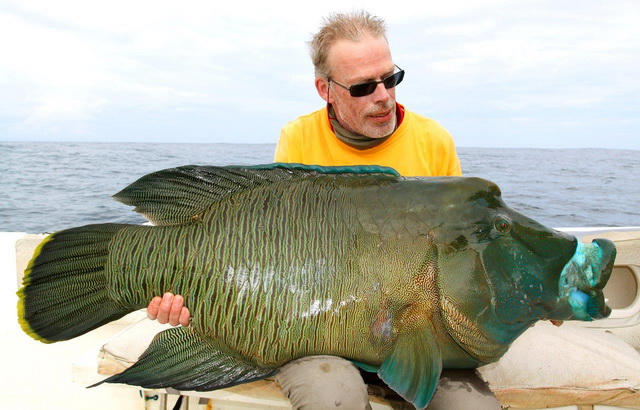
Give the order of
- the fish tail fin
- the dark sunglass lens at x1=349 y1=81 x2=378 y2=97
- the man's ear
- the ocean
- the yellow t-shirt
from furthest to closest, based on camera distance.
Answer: the ocean < the man's ear < the yellow t-shirt < the dark sunglass lens at x1=349 y1=81 x2=378 y2=97 < the fish tail fin

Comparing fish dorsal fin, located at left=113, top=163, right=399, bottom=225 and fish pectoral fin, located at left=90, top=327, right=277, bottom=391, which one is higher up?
fish dorsal fin, located at left=113, top=163, right=399, bottom=225

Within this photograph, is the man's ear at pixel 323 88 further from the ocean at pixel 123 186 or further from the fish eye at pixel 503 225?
the ocean at pixel 123 186

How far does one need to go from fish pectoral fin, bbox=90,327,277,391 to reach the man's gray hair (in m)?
1.70

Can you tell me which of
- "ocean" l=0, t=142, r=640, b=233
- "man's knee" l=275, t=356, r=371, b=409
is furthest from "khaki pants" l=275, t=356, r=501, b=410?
"ocean" l=0, t=142, r=640, b=233

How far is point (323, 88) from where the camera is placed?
323cm

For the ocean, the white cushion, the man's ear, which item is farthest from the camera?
the ocean

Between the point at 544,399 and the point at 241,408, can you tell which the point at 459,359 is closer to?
the point at 544,399

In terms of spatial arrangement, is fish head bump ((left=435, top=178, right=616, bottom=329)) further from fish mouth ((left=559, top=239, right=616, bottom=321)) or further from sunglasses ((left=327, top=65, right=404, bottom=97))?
sunglasses ((left=327, top=65, right=404, bottom=97))

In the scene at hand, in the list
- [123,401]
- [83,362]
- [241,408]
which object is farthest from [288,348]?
[123,401]

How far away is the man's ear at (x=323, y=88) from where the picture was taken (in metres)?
3.17

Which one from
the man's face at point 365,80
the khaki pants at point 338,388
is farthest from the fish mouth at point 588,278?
the man's face at point 365,80

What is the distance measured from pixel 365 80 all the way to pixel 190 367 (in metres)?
1.69

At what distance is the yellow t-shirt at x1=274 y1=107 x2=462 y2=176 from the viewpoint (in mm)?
3029

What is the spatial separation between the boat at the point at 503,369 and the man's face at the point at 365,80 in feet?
4.41
